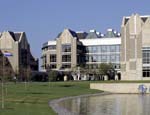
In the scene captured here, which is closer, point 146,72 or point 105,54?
point 146,72

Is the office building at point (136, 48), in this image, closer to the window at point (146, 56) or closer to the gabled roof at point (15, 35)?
the window at point (146, 56)

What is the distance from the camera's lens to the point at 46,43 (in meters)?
180

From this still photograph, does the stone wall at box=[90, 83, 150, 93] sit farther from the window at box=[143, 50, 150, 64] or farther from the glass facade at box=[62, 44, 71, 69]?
the glass facade at box=[62, 44, 71, 69]

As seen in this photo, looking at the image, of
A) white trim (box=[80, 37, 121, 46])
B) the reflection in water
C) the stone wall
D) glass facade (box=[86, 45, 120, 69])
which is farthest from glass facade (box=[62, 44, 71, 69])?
the reflection in water

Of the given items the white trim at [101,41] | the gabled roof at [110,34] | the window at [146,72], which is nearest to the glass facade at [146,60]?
the window at [146,72]

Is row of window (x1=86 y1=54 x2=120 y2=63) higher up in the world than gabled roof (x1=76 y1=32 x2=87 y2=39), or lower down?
lower down

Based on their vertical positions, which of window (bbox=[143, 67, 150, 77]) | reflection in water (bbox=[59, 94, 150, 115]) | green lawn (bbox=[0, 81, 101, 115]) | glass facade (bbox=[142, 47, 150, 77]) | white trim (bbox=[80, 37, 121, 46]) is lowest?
reflection in water (bbox=[59, 94, 150, 115])

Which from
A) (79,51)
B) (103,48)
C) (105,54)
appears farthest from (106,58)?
(79,51)

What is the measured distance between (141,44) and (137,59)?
474 cm

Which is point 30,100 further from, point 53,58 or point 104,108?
point 53,58

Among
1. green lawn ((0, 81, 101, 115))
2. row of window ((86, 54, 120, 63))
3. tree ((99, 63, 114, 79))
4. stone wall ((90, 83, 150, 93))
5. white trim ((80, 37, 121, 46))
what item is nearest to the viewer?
green lawn ((0, 81, 101, 115))

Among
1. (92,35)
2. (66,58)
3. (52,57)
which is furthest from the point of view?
(92,35)

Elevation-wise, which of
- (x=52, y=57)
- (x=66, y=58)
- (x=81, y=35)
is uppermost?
(x=81, y=35)

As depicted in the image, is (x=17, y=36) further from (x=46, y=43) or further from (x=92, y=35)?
(x=92, y=35)
